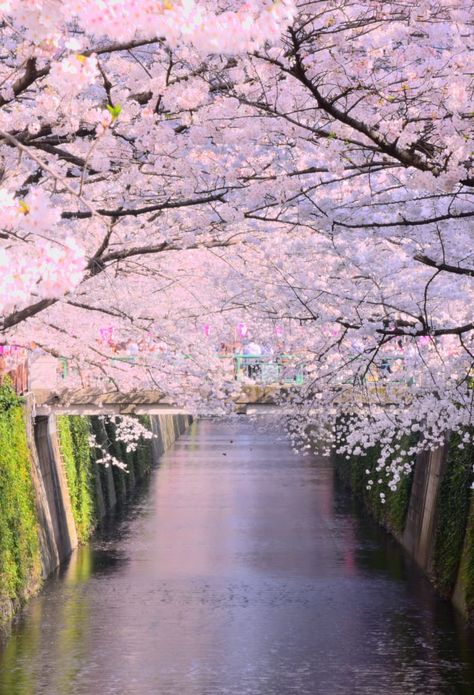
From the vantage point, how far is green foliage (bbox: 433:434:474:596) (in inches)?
799

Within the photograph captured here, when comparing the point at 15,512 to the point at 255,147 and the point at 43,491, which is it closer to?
the point at 43,491

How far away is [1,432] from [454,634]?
828 centimetres

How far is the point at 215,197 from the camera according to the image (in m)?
9.92

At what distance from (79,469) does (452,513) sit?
1213cm

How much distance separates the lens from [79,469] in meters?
30.3

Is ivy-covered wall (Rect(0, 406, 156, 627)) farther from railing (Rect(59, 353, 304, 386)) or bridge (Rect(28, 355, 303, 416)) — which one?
railing (Rect(59, 353, 304, 386))


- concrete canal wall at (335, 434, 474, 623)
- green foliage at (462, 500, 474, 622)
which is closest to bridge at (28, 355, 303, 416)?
concrete canal wall at (335, 434, 474, 623)

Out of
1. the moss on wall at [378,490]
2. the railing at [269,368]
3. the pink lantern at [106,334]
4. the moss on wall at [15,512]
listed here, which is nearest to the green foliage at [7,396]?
the moss on wall at [15,512]

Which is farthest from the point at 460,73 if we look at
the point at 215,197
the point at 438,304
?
the point at 438,304

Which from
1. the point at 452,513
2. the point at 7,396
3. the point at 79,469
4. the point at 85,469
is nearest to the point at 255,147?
the point at 7,396

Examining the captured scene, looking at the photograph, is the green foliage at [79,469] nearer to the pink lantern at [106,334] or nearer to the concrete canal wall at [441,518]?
the pink lantern at [106,334]

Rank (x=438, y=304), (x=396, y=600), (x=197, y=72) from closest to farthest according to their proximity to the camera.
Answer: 1. (x=197, y=72)
2. (x=438, y=304)
3. (x=396, y=600)

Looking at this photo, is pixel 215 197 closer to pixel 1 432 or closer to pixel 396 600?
pixel 1 432

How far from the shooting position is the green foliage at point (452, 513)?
2030 centimetres
